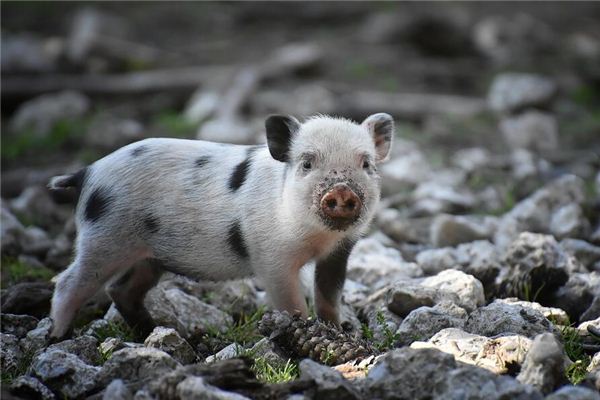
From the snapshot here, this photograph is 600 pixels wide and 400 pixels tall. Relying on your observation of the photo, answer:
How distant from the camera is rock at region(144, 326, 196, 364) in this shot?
502 centimetres

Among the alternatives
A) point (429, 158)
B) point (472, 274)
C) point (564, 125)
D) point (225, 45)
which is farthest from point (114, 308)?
point (225, 45)

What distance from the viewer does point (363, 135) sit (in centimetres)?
580

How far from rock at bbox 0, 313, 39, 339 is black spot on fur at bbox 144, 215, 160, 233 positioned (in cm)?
92

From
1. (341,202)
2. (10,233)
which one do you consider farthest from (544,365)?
(10,233)

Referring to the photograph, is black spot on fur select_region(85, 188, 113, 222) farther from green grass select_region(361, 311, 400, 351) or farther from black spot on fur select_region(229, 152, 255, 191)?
green grass select_region(361, 311, 400, 351)

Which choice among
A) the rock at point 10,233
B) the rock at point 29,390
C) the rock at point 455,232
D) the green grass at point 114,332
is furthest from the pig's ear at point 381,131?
the rock at point 10,233

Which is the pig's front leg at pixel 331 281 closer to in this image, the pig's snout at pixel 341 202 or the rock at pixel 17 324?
the pig's snout at pixel 341 202

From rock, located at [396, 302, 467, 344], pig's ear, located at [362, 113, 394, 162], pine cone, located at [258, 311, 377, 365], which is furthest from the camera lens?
pig's ear, located at [362, 113, 394, 162]

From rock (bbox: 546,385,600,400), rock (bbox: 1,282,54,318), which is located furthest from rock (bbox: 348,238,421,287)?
rock (bbox: 546,385,600,400)

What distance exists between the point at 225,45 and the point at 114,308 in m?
10.4

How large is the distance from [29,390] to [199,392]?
955 millimetres

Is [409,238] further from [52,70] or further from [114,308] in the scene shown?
[52,70]

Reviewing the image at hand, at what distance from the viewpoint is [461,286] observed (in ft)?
19.2

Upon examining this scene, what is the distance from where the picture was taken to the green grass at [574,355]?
4.59 meters
